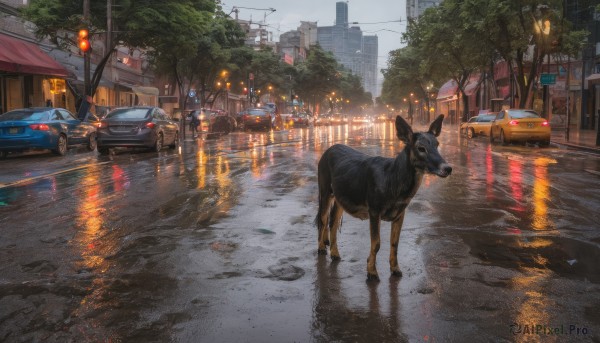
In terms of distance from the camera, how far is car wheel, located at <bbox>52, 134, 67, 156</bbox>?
1948 centimetres

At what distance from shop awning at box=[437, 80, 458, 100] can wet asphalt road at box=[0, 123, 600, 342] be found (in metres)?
62.3

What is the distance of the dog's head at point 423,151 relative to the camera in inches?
184

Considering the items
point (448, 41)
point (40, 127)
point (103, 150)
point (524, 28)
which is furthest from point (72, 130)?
point (448, 41)

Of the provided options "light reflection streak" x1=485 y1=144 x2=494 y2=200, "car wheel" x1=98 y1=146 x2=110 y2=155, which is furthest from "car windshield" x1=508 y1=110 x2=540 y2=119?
"car wheel" x1=98 y1=146 x2=110 y2=155

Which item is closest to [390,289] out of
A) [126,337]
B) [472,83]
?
[126,337]

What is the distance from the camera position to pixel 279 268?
5.52 meters

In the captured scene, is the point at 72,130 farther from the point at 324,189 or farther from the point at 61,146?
the point at 324,189

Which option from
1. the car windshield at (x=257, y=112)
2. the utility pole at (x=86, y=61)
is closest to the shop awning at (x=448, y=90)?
the car windshield at (x=257, y=112)

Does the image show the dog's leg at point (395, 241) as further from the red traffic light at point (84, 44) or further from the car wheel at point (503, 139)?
the red traffic light at point (84, 44)

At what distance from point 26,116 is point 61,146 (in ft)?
4.71

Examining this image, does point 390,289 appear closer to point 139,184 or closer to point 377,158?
point 377,158

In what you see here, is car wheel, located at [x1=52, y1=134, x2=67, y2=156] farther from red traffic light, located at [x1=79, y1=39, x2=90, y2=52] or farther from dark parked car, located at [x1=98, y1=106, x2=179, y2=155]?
red traffic light, located at [x1=79, y1=39, x2=90, y2=52]

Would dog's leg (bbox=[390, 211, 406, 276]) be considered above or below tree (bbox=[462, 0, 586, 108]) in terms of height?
below

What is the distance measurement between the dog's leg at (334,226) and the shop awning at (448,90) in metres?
65.7
